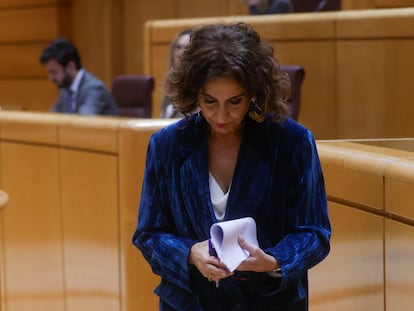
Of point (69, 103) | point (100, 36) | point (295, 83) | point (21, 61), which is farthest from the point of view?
point (21, 61)

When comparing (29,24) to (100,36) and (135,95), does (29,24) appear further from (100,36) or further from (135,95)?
(135,95)

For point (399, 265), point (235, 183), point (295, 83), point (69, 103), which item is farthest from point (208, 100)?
point (69, 103)

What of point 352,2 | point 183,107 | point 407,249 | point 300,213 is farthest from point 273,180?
point 352,2

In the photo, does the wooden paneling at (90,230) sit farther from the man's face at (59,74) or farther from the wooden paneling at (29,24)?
the wooden paneling at (29,24)

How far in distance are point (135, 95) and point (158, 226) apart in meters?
4.36

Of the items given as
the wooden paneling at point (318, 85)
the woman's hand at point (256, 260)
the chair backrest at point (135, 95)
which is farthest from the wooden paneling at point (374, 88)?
the woman's hand at point (256, 260)

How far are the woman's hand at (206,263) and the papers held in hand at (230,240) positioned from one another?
0.8 inches

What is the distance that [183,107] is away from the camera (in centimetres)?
191

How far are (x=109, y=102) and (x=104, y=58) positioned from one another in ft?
12.7

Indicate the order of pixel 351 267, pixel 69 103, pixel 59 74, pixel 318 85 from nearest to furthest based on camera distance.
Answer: pixel 351 267 < pixel 318 85 < pixel 69 103 < pixel 59 74

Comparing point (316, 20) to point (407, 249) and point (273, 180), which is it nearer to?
point (407, 249)

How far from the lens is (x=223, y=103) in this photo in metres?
1.81

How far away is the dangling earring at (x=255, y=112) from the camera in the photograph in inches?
73.2

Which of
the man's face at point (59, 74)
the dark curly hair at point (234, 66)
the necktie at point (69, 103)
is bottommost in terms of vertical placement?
the necktie at point (69, 103)
